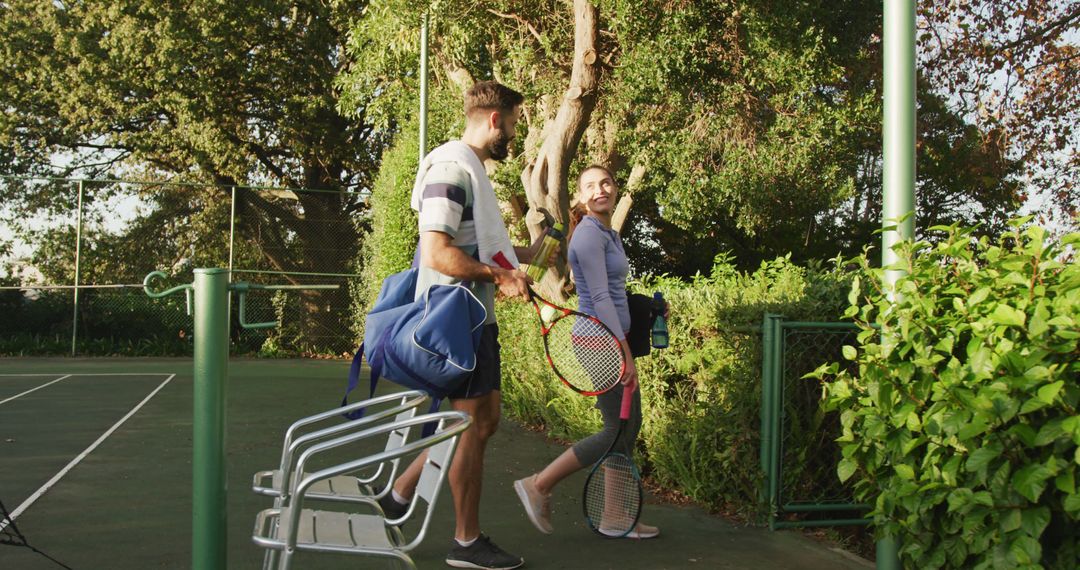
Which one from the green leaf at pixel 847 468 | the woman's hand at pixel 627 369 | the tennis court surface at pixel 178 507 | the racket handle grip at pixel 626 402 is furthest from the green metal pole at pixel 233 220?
the green leaf at pixel 847 468

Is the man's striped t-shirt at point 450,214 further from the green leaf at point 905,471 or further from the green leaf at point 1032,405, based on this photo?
the green leaf at point 1032,405

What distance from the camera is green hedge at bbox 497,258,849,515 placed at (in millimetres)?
5367

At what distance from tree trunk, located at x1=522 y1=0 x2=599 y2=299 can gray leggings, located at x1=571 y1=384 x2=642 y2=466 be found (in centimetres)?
594

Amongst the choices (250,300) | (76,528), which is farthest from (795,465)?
(250,300)

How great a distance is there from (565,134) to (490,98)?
784 cm

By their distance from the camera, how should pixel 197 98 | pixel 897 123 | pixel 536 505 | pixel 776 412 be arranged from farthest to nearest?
1. pixel 197 98
2. pixel 776 412
3. pixel 536 505
4. pixel 897 123

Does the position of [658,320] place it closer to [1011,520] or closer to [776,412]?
[776,412]

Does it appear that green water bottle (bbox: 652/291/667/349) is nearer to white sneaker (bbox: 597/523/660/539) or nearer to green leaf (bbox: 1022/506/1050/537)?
white sneaker (bbox: 597/523/660/539)

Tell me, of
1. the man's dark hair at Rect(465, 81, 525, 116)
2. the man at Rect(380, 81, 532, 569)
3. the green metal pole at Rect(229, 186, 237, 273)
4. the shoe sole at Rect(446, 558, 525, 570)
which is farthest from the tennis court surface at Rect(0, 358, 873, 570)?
the green metal pole at Rect(229, 186, 237, 273)

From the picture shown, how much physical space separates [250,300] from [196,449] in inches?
717

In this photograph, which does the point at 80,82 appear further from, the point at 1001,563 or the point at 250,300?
the point at 1001,563

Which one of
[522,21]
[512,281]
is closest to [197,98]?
[522,21]

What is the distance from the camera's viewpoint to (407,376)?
12.4 feet

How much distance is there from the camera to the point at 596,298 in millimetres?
4680
